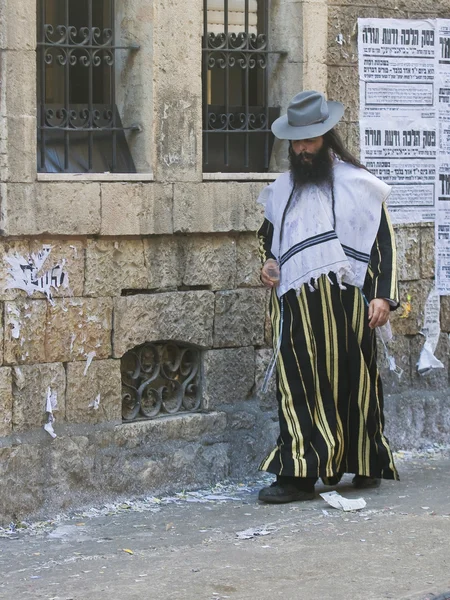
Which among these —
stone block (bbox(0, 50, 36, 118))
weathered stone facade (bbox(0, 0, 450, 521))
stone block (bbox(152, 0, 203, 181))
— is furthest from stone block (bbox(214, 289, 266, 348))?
stone block (bbox(0, 50, 36, 118))

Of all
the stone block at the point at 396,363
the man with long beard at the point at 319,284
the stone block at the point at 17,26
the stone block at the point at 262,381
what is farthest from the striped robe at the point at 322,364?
the stone block at the point at 17,26

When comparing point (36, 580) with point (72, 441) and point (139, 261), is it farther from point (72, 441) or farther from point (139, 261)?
point (139, 261)

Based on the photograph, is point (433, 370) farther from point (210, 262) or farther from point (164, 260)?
point (164, 260)

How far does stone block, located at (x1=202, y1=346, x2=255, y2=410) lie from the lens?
7633mm

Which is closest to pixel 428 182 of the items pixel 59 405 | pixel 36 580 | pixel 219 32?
pixel 219 32

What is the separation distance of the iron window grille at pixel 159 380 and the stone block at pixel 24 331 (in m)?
0.65

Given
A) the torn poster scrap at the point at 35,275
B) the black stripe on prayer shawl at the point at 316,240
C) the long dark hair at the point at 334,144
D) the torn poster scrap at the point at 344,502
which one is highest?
the long dark hair at the point at 334,144

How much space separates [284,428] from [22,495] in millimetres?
1372

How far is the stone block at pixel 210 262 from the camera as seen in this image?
751 centimetres

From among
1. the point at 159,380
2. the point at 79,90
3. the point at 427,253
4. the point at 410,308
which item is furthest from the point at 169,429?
the point at 427,253

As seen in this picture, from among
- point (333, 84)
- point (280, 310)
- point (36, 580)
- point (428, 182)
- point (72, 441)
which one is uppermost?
point (333, 84)

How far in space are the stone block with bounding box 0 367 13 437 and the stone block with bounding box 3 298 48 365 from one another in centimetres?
7

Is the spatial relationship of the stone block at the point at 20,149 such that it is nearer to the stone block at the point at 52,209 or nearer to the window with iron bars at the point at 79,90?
the stone block at the point at 52,209

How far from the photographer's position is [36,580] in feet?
18.8
